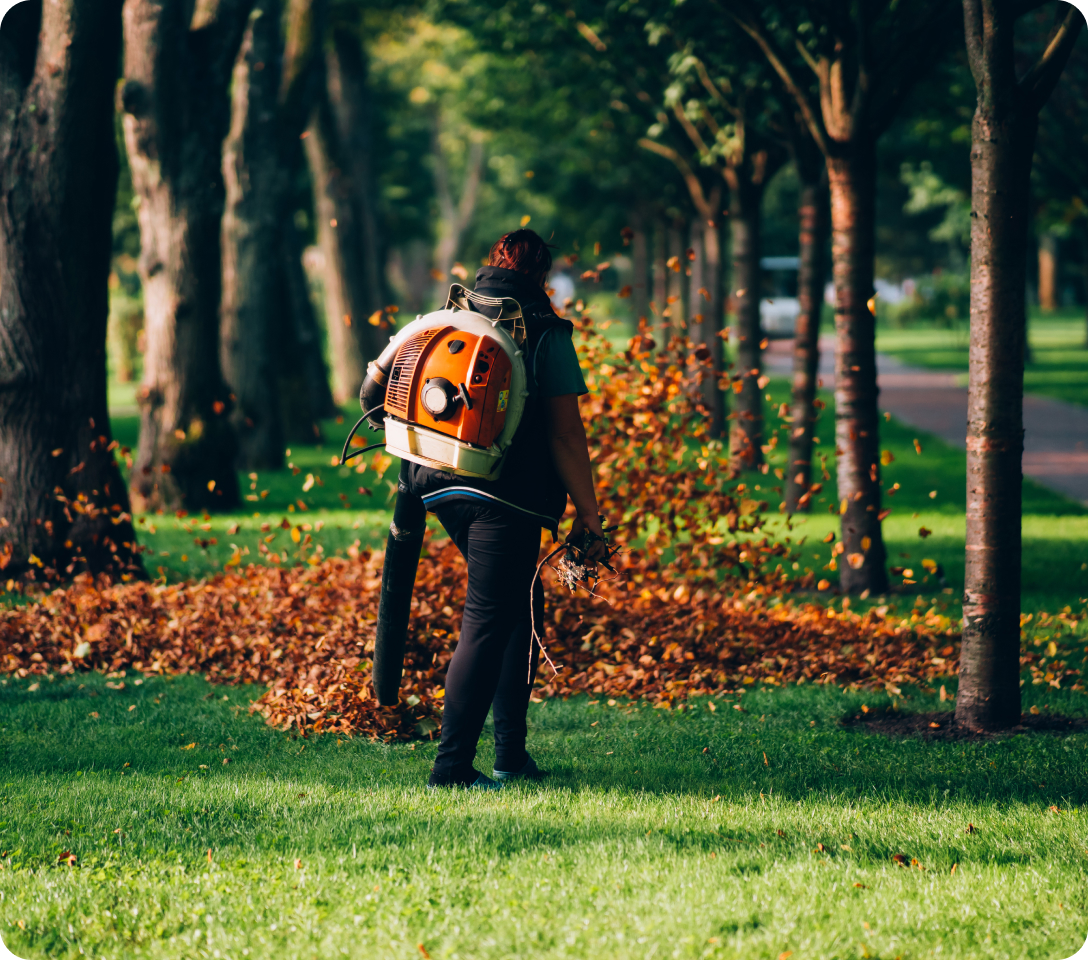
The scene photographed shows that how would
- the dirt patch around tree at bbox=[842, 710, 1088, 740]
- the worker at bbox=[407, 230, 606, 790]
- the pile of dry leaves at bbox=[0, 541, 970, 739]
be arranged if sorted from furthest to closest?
the pile of dry leaves at bbox=[0, 541, 970, 739], the dirt patch around tree at bbox=[842, 710, 1088, 740], the worker at bbox=[407, 230, 606, 790]

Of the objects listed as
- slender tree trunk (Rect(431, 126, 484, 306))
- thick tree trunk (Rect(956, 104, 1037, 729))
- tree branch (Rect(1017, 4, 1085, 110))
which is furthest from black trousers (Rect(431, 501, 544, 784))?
slender tree trunk (Rect(431, 126, 484, 306))

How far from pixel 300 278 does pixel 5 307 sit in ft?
40.2

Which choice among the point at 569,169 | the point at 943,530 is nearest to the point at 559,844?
the point at 943,530

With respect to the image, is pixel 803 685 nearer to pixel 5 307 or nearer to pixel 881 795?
pixel 881 795

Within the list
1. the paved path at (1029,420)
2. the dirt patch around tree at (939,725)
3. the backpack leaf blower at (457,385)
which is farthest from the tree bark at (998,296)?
the paved path at (1029,420)

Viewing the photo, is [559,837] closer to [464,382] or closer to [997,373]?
[464,382]

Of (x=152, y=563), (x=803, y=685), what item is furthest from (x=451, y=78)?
(x=803, y=685)

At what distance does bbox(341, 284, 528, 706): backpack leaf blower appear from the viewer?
4.13 meters

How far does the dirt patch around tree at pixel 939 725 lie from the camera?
5.41 metres

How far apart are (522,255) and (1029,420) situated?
54.5ft

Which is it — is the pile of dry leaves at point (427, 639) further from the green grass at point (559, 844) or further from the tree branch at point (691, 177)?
the tree branch at point (691, 177)

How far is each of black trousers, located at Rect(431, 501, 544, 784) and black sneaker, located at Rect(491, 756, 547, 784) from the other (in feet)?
0.55

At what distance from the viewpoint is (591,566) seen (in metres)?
4.57

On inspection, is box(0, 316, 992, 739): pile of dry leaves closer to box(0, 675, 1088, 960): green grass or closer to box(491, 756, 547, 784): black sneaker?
box(0, 675, 1088, 960): green grass
